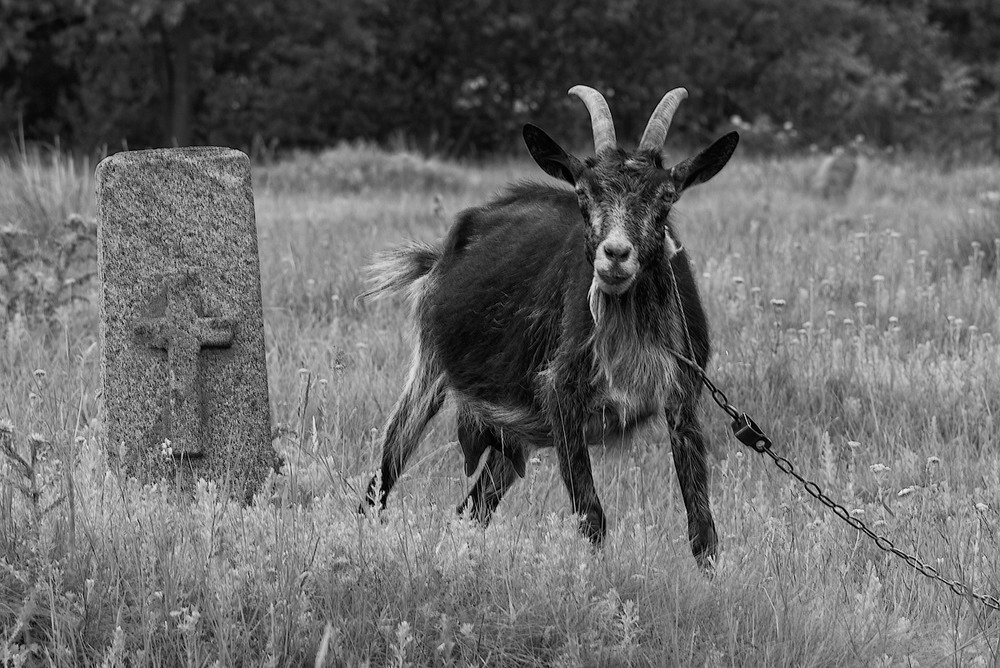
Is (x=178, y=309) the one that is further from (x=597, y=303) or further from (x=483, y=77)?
(x=483, y=77)

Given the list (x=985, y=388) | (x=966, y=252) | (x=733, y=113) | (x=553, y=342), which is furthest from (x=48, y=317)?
(x=733, y=113)

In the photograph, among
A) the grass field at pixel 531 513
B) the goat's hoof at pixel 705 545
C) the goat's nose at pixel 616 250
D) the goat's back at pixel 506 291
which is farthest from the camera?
the goat's back at pixel 506 291

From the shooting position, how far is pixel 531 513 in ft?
16.3

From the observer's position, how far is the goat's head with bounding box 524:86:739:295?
4211 mm

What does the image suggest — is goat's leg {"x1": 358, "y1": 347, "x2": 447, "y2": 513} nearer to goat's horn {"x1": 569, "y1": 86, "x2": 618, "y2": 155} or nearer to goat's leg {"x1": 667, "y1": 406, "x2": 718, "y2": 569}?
goat's leg {"x1": 667, "y1": 406, "x2": 718, "y2": 569}

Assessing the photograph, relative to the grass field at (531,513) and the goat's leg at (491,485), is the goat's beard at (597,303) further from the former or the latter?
the goat's leg at (491,485)

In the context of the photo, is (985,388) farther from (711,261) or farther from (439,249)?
(439,249)

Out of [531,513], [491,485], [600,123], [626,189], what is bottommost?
[491,485]

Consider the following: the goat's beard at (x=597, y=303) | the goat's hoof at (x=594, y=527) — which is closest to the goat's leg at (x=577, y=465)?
the goat's hoof at (x=594, y=527)

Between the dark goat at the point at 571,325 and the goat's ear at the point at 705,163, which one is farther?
the goat's ear at the point at 705,163

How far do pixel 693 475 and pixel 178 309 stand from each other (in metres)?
1.95

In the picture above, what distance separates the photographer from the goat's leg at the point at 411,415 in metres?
5.42

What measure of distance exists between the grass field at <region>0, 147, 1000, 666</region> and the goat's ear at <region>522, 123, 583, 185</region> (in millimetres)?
1113

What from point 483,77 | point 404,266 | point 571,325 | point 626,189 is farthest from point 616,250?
point 483,77
